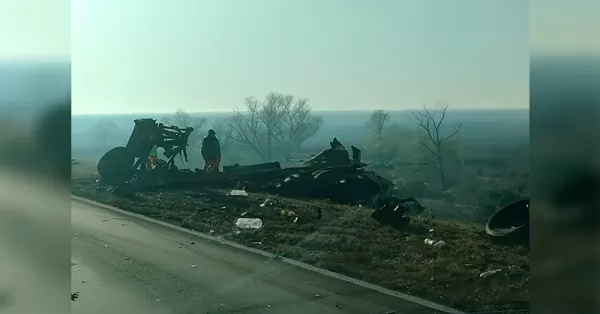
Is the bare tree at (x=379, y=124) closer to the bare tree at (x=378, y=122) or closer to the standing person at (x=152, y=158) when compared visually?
the bare tree at (x=378, y=122)

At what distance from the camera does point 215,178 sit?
274 cm

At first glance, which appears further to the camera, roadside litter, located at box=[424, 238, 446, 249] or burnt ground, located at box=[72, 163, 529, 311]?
roadside litter, located at box=[424, 238, 446, 249]

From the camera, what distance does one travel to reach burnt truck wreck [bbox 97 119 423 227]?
2.68 m

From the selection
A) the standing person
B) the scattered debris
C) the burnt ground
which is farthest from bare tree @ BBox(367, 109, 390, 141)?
the standing person

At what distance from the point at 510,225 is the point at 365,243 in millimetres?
707

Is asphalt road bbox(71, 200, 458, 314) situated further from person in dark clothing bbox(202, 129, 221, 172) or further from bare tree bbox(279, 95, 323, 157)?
bare tree bbox(279, 95, 323, 157)

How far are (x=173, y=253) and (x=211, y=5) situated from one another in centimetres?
109

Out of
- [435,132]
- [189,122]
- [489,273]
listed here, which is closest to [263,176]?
[189,122]

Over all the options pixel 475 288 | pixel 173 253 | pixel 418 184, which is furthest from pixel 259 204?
pixel 475 288

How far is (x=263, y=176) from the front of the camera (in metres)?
2.77

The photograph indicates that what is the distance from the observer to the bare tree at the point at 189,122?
8.86ft

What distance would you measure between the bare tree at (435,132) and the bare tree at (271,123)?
18.7 inches

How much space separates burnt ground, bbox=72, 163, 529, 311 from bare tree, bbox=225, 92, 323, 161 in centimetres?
25

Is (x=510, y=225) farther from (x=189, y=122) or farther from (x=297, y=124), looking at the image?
(x=189, y=122)
